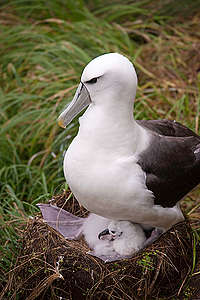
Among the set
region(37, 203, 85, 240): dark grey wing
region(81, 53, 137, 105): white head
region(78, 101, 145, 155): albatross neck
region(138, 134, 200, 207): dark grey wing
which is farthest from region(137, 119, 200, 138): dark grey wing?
region(37, 203, 85, 240): dark grey wing

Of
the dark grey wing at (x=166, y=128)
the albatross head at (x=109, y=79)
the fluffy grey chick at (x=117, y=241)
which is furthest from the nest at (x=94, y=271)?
the albatross head at (x=109, y=79)

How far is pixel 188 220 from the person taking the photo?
3.82 meters

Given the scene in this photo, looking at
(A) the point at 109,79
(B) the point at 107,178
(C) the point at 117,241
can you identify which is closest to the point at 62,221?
(C) the point at 117,241

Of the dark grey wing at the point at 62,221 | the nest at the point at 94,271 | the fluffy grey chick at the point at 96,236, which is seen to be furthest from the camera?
the dark grey wing at the point at 62,221

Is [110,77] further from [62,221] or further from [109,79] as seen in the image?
[62,221]

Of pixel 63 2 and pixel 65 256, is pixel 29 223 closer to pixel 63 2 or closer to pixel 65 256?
pixel 65 256

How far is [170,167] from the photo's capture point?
3357 millimetres

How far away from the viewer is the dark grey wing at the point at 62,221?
3695 millimetres

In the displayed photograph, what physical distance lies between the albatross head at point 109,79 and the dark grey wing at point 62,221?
0.90 m

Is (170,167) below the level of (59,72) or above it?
above

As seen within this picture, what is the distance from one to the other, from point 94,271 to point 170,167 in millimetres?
745

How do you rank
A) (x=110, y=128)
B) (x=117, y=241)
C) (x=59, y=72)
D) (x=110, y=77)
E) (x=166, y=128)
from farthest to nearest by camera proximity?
(x=59, y=72), (x=166, y=128), (x=117, y=241), (x=110, y=128), (x=110, y=77)

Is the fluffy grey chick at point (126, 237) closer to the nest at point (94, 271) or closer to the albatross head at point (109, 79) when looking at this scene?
the nest at point (94, 271)

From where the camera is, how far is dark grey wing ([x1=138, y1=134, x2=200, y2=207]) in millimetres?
3289
